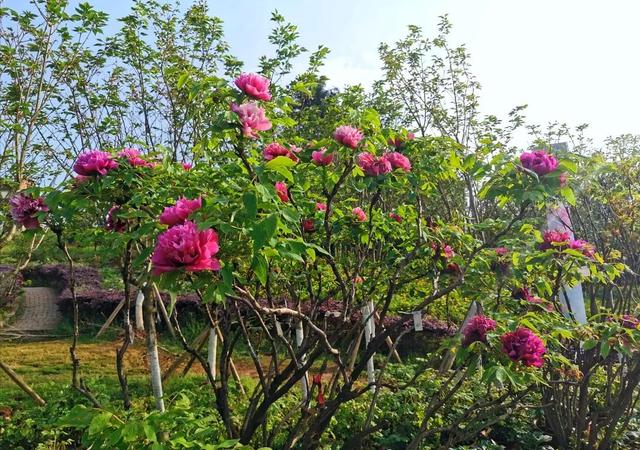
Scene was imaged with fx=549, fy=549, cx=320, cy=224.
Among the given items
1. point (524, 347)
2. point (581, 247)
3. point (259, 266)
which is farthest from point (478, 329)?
point (259, 266)

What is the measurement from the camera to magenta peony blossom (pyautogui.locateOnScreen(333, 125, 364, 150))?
212 cm

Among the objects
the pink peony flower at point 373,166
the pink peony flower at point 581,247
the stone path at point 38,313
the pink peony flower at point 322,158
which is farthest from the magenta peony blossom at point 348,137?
the stone path at point 38,313

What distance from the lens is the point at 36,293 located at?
10.8 meters

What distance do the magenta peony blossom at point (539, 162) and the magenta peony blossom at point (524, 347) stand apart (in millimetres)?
629

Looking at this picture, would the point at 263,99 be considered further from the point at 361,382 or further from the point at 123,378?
the point at 361,382

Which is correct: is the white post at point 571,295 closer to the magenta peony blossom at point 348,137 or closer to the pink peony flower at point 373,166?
the pink peony flower at point 373,166

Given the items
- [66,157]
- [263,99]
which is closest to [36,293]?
[66,157]

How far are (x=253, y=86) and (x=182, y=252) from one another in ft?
2.31

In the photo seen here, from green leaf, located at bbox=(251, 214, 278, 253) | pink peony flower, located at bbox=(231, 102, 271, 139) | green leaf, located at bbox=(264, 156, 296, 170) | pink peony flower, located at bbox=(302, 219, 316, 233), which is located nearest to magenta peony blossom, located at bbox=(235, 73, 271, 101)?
pink peony flower, located at bbox=(231, 102, 271, 139)

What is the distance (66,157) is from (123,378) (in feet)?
11.3

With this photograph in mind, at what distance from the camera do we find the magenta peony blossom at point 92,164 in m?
1.90

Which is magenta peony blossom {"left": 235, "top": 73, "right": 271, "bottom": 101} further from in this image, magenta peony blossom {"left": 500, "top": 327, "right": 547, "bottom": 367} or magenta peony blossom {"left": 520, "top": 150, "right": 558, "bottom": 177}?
magenta peony blossom {"left": 500, "top": 327, "right": 547, "bottom": 367}

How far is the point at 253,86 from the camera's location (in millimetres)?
1819

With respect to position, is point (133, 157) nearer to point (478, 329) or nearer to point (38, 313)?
point (478, 329)
